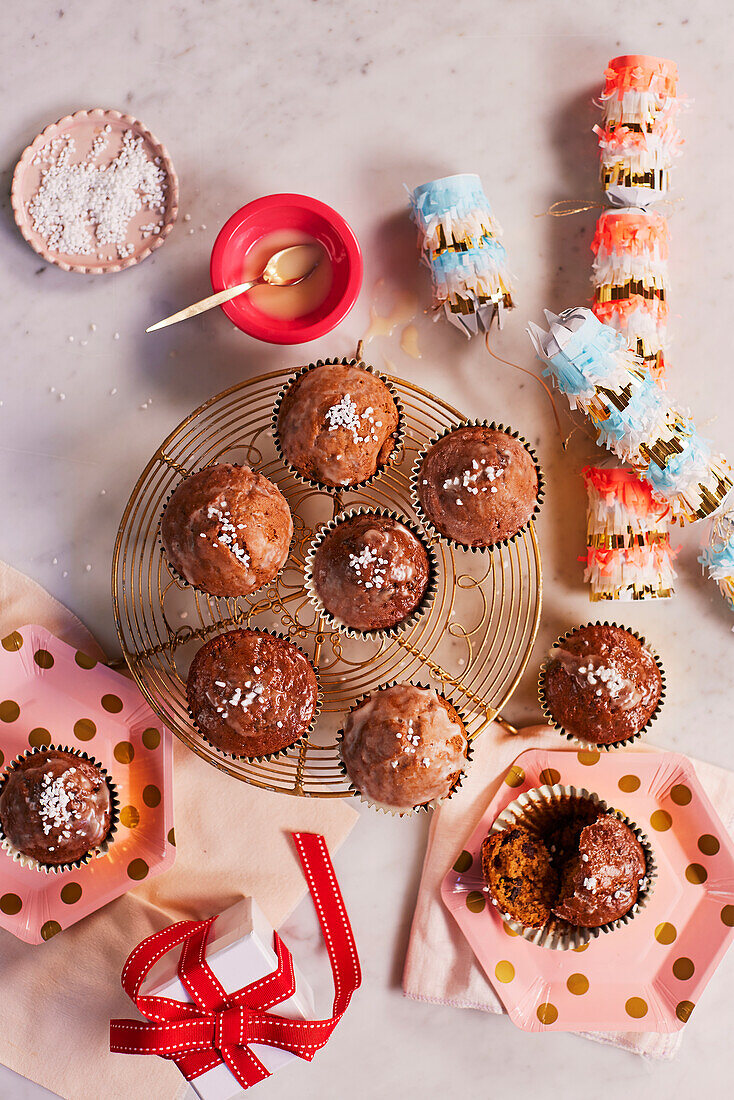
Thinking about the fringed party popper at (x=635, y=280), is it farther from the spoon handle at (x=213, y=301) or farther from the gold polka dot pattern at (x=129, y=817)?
the gold polka dot pattern at (x=129, y=817)

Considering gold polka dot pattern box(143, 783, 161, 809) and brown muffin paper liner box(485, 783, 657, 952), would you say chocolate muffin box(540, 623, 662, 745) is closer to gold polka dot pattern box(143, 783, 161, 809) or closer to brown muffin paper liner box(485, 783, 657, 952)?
brown muffin paper liner box(485, 783, 657, 952)

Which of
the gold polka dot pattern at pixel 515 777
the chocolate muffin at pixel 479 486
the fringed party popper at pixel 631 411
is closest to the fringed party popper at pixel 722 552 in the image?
the fringed party popper at pixel 631 411

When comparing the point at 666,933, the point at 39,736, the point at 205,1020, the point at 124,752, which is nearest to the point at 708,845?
the point at 666,933

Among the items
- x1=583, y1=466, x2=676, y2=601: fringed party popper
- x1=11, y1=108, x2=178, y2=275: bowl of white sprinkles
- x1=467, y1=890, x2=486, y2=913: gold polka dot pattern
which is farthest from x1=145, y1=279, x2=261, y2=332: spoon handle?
x1=467, y1=890, x2=486, y2=913: gold polka dot pattern

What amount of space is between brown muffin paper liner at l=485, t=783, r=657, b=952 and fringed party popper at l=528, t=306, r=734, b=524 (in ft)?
2.82

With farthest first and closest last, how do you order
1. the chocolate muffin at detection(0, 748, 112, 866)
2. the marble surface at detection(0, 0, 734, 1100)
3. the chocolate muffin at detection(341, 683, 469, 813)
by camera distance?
the marble surface at detection(0, 0, 734, 1100), the chocolate muffin at detection(0, 748, 112, 866), the chocolate muffin at detection(341, 683, 469, 813)

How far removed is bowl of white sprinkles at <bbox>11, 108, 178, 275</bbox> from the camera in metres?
2.37

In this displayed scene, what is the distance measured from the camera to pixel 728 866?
2295 millimetres

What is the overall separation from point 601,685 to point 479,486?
0.64 meters

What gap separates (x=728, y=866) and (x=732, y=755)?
335mm

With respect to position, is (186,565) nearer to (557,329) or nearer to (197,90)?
(557,329)

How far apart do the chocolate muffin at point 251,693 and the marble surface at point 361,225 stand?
0.53 metres

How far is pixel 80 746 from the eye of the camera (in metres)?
2.36

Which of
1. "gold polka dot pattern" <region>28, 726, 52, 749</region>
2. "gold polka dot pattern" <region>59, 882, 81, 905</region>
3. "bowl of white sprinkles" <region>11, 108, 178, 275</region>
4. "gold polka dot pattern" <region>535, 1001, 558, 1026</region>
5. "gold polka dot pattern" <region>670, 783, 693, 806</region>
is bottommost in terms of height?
"gold polka dot pattern" <region>59, 882, 81, 905</region>
